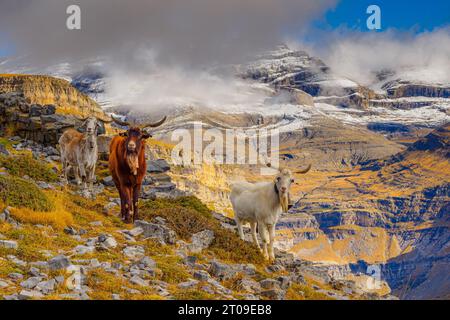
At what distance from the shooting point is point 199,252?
18.7 metres

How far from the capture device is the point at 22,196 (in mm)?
18703

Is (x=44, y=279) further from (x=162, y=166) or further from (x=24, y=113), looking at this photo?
(x=24, y=113)

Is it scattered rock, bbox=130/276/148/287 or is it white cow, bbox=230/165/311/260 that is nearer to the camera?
scattered rock, bbox=130/276/148/287

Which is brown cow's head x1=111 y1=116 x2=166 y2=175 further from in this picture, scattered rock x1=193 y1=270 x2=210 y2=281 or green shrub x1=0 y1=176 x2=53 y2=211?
scattered rock x1=193 y1=270 x2=210 y2=281

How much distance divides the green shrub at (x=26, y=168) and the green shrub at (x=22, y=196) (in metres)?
5.64

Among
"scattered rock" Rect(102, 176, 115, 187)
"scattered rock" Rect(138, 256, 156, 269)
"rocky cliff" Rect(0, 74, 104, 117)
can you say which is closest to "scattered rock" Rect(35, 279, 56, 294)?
"scattered rock" Rect(138, 256, 156, 269)

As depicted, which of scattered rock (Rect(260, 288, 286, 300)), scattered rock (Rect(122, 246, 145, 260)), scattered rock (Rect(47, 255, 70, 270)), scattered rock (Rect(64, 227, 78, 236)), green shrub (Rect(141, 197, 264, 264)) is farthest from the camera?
green shrub (Rect(141, 197, 264, 264))

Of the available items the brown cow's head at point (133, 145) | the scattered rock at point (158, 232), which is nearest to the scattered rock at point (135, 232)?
the scattered rock at point (158, 232)

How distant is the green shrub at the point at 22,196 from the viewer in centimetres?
1834

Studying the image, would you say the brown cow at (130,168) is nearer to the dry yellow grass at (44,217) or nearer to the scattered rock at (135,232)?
the scattered rock at (135,232)

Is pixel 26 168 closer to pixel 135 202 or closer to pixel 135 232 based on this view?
pixel 135 202

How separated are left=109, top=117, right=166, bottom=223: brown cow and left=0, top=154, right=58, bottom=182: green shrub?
5647 mm

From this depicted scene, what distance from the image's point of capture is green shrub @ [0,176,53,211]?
1834cm
